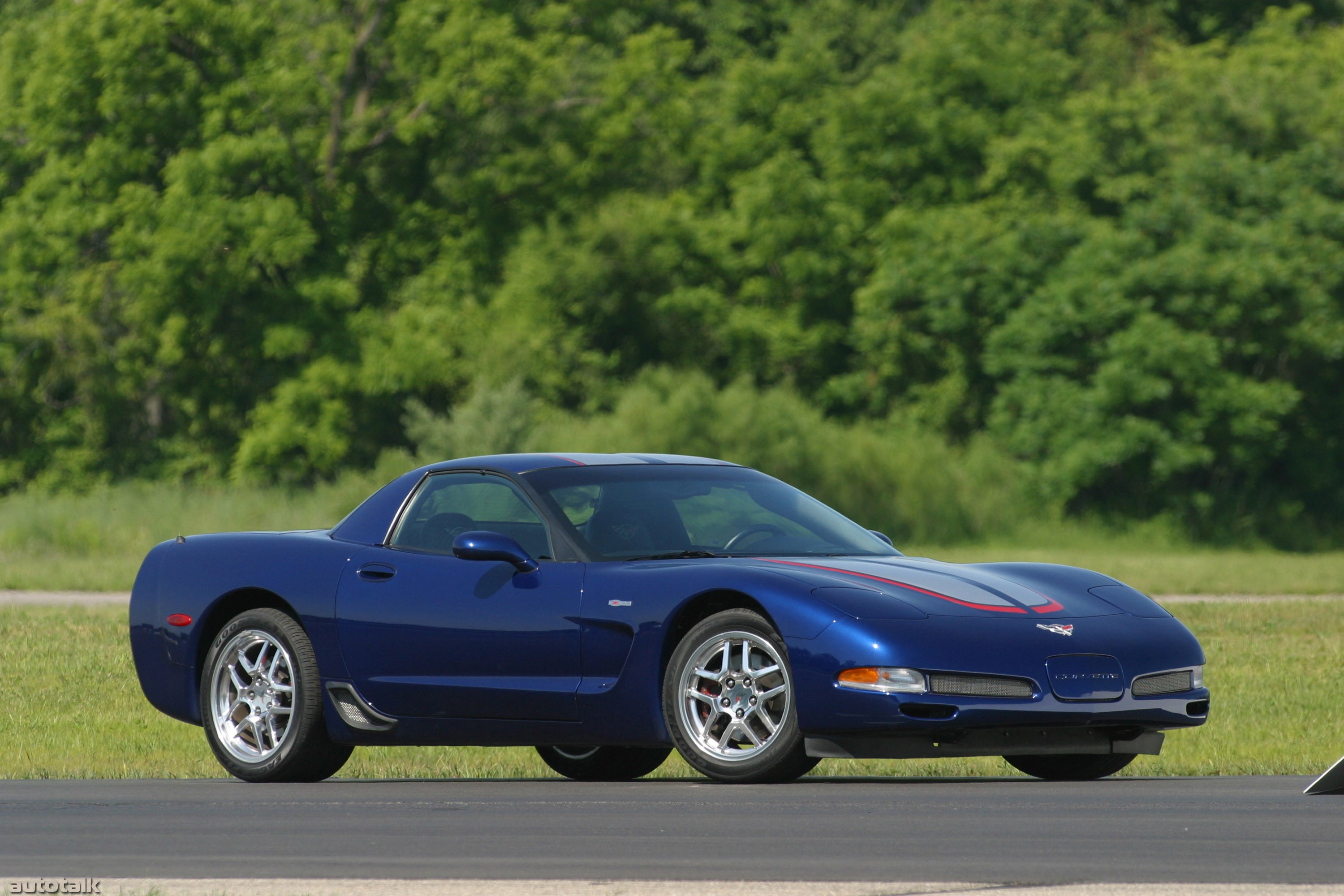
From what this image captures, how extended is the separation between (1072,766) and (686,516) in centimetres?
196

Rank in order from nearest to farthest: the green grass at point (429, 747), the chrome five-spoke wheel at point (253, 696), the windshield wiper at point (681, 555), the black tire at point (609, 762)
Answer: the windshield wiper at point (681, 555), the chrome five-spoke wheel at point (253, 696), the black tire at point (609, 762), the green grass at point (429, 747)

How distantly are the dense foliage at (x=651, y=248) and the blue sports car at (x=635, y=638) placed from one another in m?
29.9

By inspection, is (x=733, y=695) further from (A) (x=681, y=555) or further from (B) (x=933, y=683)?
(A) (x=681, y=555)

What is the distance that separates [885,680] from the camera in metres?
7.89

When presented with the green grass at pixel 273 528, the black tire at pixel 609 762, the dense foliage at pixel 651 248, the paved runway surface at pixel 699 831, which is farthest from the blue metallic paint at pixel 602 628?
the dense foliage at pixel 651 248

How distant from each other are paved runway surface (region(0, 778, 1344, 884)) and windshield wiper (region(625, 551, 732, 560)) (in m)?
0.94

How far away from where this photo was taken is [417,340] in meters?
43.2

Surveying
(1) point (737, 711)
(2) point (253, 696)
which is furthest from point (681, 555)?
(2) point (253, 696)

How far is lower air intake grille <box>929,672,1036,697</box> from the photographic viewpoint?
7926 mm

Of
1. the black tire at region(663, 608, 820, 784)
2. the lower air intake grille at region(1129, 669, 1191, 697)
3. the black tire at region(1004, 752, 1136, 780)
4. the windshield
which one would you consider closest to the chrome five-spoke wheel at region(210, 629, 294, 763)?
the windshield

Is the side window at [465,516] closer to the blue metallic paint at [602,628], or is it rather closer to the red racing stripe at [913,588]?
the blue metallic paint at [602,628]

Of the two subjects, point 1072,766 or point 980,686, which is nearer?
A: point 980,686

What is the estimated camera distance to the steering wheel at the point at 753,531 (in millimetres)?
9094

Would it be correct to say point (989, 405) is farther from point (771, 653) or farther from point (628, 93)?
point (771, 653)
